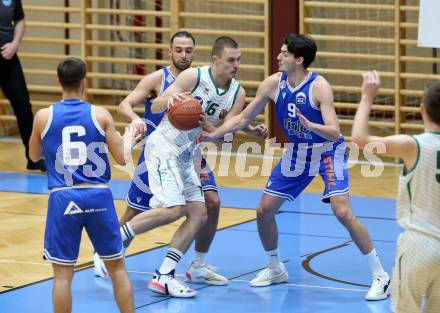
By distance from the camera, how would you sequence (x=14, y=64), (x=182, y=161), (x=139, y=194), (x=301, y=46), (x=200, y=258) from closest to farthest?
(x=301, y=46), (x=182, y=161), (x=200, y=258), (x=139, y=194), (x=14, y=64)

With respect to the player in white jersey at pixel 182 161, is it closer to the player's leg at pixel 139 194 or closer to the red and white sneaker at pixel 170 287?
the red and white sneaker at pixel 170 287

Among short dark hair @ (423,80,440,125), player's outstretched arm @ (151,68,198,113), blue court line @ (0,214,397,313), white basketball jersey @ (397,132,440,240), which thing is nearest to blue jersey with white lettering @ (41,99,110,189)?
blue court line @ (0,214,397,313)

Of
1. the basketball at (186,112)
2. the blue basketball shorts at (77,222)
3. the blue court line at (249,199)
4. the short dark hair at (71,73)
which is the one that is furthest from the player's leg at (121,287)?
the blue court line at (249,199)

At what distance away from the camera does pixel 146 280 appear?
761 cm

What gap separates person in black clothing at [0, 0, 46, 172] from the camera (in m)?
11.5

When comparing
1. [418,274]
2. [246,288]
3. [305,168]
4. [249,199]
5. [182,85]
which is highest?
[182,85]

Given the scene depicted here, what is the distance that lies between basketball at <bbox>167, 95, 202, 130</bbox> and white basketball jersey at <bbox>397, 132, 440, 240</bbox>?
2427 millimetres

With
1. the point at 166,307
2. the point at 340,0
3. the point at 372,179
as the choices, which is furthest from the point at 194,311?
the point at 340,0

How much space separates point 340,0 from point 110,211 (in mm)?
7753

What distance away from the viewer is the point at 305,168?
7.50 meters

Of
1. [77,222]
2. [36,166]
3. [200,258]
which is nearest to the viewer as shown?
[77,222]

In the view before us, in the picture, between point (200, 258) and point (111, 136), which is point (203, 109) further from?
point (111, 136)

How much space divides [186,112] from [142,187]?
0.86 metres

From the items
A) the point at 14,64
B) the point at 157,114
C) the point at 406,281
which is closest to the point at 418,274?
the point at 406,281
